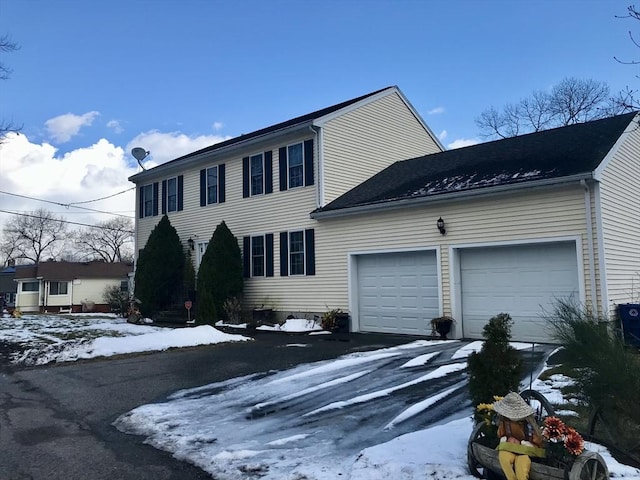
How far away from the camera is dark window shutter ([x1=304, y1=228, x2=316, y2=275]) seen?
1524 cm

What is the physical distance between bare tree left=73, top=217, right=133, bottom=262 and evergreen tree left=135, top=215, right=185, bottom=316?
2015 inches

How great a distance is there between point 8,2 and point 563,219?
13174mm

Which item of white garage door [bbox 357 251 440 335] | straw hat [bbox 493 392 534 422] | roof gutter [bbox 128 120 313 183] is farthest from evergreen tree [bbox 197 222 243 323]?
straw hat [bbox 493 392 534 422]

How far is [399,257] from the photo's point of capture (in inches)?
530

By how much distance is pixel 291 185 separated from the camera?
1611 centimetres

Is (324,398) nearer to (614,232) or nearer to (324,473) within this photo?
(324,473)

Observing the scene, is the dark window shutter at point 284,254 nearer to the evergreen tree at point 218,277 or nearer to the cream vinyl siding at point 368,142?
the evergreen tree at point 218,277

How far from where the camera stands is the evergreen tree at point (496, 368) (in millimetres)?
3947

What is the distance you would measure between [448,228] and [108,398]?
8.36 m

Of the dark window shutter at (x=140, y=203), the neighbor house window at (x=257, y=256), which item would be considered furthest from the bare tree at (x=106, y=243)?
the neighbor house window at (x=257, y=256)

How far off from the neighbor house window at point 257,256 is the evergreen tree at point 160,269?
378cm

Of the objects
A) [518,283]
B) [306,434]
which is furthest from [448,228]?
[306,434]

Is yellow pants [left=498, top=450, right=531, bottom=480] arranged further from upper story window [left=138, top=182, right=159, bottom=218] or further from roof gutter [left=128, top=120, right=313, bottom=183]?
upper story window [left=138, top=182, right=159, bottom=218]

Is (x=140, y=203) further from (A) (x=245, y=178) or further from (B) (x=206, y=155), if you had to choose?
(A) (x=245, y=178)
